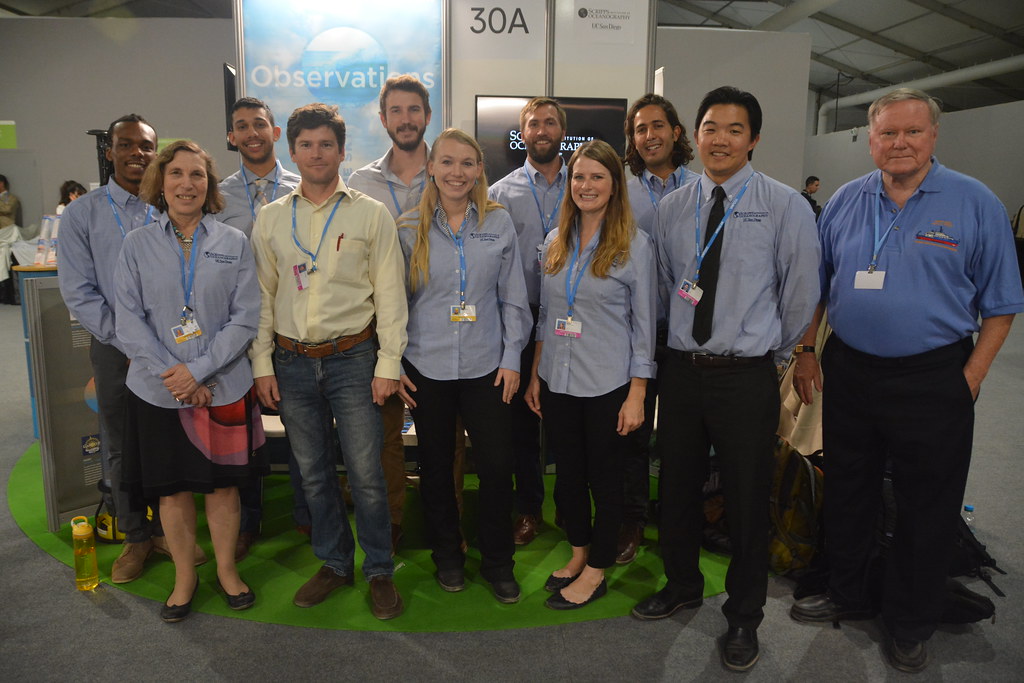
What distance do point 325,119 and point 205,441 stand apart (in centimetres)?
115

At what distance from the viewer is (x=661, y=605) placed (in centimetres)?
241

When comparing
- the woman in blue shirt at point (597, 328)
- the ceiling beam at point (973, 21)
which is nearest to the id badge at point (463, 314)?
the woman in blue shirt at point (597, 328)

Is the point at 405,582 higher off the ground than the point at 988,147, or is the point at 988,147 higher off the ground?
the point at 988,147

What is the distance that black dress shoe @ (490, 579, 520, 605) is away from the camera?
2504mm

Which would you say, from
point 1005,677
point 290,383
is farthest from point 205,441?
point 1005,677

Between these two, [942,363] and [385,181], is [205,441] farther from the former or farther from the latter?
[942,363]

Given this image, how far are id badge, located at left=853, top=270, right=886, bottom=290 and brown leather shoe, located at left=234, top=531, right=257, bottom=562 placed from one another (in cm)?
257

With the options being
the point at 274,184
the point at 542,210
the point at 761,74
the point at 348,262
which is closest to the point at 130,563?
the point at 348,262

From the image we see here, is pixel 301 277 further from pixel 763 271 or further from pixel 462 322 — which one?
pixel 763 271

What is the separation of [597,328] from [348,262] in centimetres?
87

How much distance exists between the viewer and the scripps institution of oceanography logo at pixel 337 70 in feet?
13.6

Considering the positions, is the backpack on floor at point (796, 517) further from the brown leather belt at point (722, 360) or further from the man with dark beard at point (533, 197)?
the man with dark beard at point (533, 197)

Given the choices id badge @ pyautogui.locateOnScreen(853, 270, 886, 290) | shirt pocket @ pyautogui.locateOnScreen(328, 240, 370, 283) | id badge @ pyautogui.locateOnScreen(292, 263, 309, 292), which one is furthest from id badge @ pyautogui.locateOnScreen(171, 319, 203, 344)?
id badge @ pyautogui.locateOnScreen(853, 270, 886, 290)

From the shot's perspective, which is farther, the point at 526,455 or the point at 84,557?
the point at 526,455
